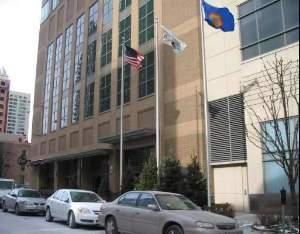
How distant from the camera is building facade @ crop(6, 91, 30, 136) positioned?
141250 mm

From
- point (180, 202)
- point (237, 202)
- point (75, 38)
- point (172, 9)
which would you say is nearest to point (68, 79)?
point (75, 38)

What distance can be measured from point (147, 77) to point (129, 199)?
20.7 m

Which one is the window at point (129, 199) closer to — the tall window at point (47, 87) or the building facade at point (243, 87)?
the building facade at point (243, 87)

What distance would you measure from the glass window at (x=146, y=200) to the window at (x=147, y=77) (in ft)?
65.7

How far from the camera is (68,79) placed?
49.5 m

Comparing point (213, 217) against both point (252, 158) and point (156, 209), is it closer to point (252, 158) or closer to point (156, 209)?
point (156, 209)

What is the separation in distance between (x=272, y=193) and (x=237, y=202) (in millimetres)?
3227

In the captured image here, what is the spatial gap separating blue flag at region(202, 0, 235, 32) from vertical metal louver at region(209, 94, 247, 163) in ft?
15.3

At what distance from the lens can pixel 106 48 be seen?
41688 mm

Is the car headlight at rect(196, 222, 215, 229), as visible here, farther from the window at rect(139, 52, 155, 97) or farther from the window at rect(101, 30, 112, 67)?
the window at rect(101, 30, 112, 67)

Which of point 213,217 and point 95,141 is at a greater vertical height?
point 95,141

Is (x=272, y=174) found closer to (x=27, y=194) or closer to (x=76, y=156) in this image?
(x=27, y=194)

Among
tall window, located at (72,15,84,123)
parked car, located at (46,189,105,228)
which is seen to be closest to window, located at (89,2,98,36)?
tall window, located at (72,15,84,123)

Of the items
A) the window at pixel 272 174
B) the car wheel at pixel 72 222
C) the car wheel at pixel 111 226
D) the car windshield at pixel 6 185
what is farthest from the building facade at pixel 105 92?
the car wheel at pixel 111 226
